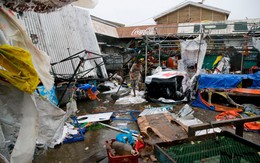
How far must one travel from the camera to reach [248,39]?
892 cm

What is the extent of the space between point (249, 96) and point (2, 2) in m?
7.16

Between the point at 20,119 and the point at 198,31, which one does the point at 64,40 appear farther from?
the point at 198,31

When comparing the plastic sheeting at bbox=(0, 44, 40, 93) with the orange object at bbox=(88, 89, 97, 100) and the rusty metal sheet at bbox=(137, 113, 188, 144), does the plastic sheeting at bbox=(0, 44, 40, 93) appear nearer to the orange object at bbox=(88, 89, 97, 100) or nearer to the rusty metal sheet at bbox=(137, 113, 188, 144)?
the rusty metal sheet at bbox=(137, 113, 188, 144)

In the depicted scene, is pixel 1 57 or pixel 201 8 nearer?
pixel 1 57

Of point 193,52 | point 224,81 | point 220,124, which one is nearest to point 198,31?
point 193,52

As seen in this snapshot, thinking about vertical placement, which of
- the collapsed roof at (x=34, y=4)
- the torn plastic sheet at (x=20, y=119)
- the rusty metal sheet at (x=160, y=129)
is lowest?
the rusty metal sheet at (x=160, y=129)

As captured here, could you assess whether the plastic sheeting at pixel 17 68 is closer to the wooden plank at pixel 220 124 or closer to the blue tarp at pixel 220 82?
the wooden plank at pixel 220 124

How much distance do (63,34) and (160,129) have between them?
7226 millimetres

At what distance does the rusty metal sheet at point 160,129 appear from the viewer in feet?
13.1

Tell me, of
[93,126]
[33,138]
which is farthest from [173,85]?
[33,138]

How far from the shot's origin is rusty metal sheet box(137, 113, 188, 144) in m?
3.99

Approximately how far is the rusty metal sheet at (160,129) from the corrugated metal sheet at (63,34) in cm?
335

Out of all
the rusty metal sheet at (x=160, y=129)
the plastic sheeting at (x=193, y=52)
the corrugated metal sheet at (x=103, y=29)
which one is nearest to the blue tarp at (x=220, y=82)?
the plastic sheeting at (x=193, y=52)

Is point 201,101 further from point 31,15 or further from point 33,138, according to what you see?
point 31,15
